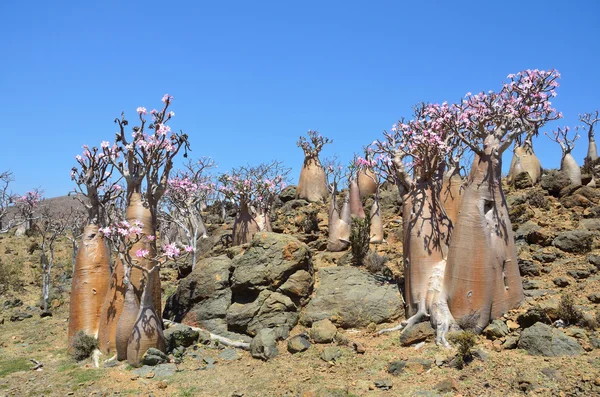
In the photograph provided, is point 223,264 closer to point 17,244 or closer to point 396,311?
point 396,311

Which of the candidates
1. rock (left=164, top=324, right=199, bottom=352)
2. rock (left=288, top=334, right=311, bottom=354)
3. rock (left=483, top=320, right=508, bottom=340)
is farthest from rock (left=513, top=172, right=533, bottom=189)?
rock (left=164, top=324, right=199, bottom=352)

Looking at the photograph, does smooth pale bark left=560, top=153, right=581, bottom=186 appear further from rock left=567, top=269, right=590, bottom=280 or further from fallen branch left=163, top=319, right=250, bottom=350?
fallen branch left=163, top=319, right=250, bottom=350

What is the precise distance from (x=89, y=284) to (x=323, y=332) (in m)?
4.25

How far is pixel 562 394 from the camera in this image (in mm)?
4320

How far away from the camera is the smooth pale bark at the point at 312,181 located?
66.8 feet

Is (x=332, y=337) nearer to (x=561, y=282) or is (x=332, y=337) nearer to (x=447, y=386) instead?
(x=447, y=386)

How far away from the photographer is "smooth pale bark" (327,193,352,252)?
12.0 m

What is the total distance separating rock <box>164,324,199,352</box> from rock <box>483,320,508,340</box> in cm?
455

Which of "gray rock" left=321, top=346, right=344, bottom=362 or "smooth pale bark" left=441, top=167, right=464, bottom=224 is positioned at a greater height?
"smooth pale bark" left=441, top=167, right=464, bottom=224

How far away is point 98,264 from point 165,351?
225 cm

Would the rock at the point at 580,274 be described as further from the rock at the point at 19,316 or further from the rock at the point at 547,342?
the rock at the point at 19,316

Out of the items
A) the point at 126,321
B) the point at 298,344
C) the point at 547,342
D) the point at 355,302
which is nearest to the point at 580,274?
the point at 547,342

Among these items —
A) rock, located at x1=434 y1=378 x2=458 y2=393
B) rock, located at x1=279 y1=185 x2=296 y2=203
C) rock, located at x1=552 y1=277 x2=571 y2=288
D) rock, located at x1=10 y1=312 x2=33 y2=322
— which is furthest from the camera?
rock, located at x1=279 y1=185 x2=296 y2=203

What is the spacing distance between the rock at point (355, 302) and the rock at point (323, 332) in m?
0.41
